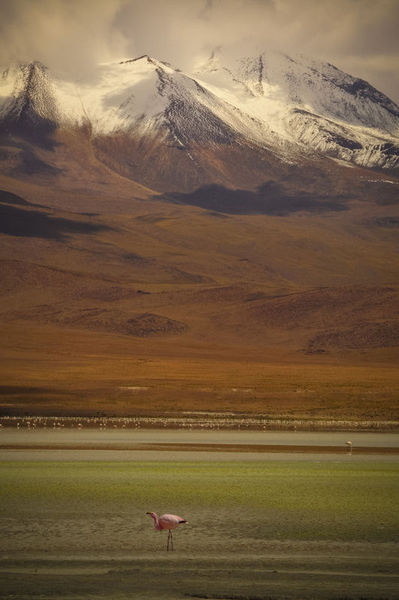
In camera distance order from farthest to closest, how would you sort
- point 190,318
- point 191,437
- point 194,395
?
1. point 190,318
2. point 194,395
3. point 191,437

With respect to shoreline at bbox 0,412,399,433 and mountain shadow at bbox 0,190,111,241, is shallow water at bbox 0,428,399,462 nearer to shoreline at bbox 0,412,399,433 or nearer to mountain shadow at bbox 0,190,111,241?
shoreline at bbox 0,412,399,433

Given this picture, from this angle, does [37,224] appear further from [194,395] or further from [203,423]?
[203,423]

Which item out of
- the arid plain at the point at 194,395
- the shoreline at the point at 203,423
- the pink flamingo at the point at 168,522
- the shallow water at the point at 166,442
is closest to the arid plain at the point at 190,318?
the arid plain at the point at 194,395

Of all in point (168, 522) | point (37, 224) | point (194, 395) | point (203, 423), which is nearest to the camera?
point (168, 522)

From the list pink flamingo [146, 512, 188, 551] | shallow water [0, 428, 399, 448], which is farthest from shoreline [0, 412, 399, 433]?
pink flamingo [146, 512, 188, 551]

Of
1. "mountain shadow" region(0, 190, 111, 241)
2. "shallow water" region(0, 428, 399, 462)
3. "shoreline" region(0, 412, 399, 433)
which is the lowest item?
"shallow water" region(0, 428, 399, 462)

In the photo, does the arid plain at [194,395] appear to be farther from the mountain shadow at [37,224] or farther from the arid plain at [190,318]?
the mountain shadow at [37,224]

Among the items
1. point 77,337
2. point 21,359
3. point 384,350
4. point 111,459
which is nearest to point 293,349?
point 384,350

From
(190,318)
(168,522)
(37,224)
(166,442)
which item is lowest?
(168,522)

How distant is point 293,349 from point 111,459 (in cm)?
7371

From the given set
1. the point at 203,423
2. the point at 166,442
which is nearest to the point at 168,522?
the point at 166,442

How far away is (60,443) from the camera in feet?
117

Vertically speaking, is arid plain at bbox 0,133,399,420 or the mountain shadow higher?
the mountain shadow

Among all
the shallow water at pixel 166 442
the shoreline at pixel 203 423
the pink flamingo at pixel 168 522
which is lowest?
the pink flamingo at pixel 168 522
